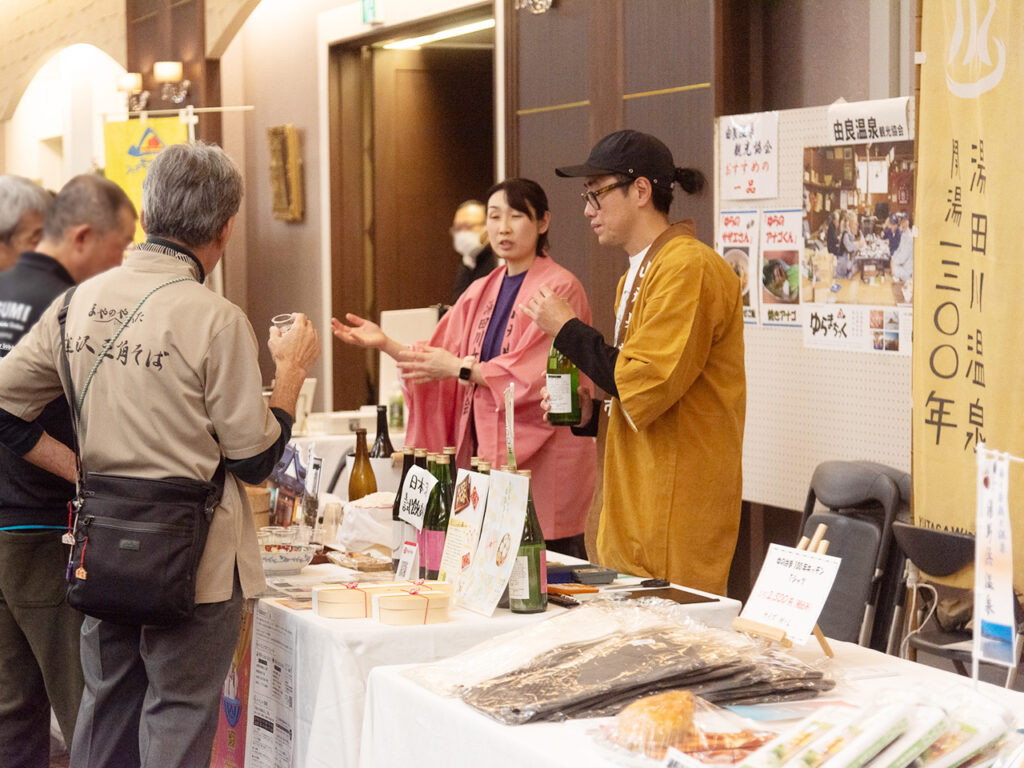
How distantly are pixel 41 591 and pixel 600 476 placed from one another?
7.65 ft

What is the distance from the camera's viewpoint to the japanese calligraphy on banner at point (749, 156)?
160 inches

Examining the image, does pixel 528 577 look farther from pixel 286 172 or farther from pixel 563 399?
→ pixel 286 172

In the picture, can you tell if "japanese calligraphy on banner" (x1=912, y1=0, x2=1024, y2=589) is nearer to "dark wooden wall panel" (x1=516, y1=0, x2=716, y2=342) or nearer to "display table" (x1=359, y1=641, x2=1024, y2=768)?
"display table" (x1=359, y1=641, x2=1024, y2=768)

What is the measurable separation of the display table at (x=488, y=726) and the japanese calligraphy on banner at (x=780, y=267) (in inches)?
83.8

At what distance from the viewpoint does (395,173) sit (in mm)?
7488

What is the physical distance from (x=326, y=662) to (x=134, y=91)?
7095 mm

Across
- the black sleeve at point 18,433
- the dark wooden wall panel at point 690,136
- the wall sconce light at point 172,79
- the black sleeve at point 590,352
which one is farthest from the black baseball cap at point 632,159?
the wall sconce light at point 172,79

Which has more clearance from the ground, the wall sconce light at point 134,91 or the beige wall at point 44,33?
the beige wall at point 44,33

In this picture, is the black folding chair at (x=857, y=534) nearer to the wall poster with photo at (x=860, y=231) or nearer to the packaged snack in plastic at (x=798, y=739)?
the wall poster with photo at (x=860, y=231)

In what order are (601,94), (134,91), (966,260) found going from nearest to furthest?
(966,260) < (601,94) < (134,91)

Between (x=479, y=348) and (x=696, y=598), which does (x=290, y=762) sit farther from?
(x=479, y=348)

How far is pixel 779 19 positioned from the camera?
427 centimetres

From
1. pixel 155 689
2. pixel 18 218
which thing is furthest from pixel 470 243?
pixel 155 689

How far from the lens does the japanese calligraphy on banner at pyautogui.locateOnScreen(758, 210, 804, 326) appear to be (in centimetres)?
402
